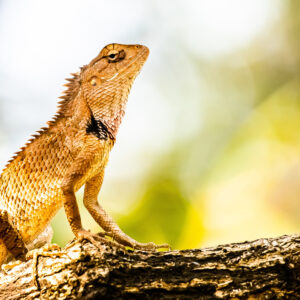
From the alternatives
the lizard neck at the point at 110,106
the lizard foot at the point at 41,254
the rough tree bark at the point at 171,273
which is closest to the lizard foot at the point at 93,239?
the rough tree bark at the point at 171,273

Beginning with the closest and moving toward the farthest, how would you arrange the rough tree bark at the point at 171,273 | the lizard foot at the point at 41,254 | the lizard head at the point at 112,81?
the rough tree bark at the point at 171,273 < the lizard foot at the point at 41,254 < the lizard head at the point at 112,81

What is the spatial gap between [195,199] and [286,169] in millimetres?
1149

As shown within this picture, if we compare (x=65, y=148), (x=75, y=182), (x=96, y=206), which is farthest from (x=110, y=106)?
(x=96, y=206)

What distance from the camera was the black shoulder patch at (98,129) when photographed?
10.2ft

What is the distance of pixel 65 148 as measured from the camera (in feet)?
10.4

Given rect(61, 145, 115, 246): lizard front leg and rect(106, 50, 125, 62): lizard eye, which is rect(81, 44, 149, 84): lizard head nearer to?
rect(106, 50, 125, 62): lizard eye

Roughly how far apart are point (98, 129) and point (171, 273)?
121cm

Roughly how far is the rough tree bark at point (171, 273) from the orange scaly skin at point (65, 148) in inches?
27.1

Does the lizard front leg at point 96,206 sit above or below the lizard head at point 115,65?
below

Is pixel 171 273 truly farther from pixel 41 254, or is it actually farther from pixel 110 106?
pixel 110 106

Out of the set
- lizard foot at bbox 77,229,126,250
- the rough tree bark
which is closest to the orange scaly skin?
lizard foot at bbox 77,229,126,250

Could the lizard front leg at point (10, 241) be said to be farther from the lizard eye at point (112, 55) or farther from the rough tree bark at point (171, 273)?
the lizard eye at point (112, 55)

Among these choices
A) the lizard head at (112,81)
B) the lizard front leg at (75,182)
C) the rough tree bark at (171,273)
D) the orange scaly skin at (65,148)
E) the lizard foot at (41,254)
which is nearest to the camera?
the rough tree bark at (171,273)

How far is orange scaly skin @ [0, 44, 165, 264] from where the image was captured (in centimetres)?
311
